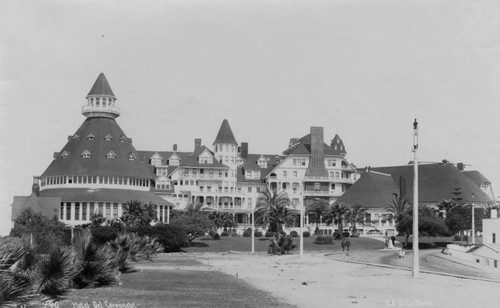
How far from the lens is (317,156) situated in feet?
412

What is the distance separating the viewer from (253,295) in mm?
21844

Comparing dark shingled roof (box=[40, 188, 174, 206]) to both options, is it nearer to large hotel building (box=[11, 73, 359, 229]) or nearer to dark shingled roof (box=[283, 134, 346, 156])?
large hotel building (box=[11, 73, 359, 229])

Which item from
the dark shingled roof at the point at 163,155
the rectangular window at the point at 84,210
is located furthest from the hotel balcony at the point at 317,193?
the rectangular window at the point at 84,210

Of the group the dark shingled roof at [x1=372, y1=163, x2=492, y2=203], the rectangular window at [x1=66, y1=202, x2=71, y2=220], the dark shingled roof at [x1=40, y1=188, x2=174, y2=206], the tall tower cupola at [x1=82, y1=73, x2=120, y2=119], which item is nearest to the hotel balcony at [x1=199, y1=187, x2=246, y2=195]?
the dark shingled roof at [x1=40, y1=188, x2=174, y2=206]

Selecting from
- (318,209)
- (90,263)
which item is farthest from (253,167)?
(90,263)

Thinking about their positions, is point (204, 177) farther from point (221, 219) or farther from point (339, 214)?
point (339, 214)

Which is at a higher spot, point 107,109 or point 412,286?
point 107,109

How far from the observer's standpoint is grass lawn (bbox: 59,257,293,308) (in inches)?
746

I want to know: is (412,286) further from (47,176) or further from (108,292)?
(47,176)

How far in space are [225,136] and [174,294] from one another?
102468 millimetres

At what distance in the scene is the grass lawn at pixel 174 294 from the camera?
19.0m

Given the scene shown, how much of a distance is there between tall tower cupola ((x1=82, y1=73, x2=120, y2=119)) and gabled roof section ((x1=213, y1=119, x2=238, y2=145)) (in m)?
20.1

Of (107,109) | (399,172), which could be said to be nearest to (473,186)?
(399,172)

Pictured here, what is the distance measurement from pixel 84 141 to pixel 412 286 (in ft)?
286
